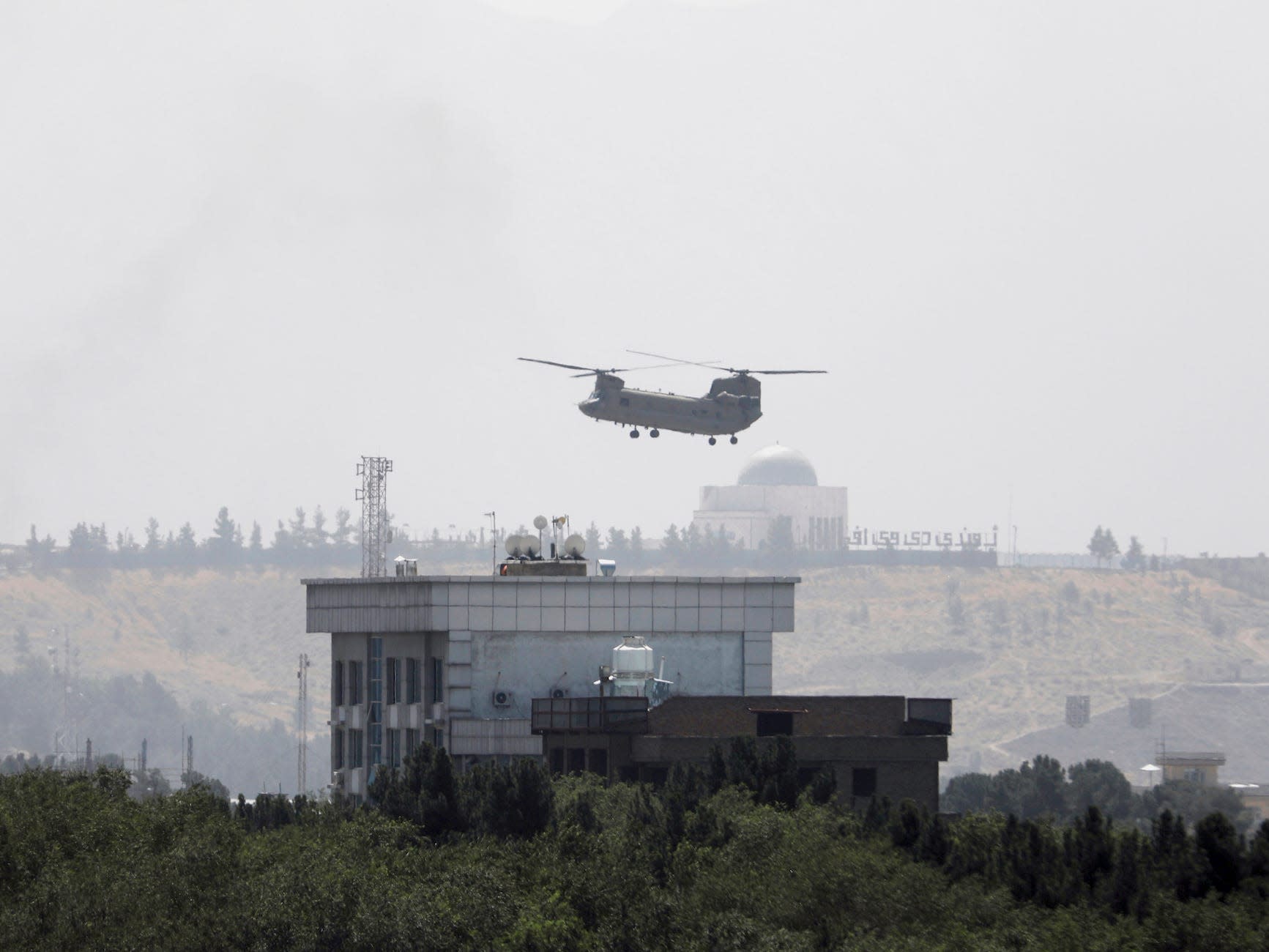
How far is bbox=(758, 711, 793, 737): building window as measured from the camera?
301ft

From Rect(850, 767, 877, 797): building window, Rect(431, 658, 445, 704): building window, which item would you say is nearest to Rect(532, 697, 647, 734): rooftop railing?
Rect(850, 767, 877, 797): building window

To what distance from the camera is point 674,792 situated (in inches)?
2906

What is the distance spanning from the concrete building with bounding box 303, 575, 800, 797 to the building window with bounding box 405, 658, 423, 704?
6cm

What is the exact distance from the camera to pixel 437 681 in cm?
10512

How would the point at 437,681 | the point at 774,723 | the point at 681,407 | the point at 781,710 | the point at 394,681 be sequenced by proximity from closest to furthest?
Result: the point at 774,723, the point at 781,710, the point at 437,681, the point at 394,681, the point at 681,407

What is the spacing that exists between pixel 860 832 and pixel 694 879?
8063 mm

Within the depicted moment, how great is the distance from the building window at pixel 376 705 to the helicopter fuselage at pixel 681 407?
46.4 metres

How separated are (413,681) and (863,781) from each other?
2465 cm

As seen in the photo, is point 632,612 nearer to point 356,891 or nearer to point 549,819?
point 549,819

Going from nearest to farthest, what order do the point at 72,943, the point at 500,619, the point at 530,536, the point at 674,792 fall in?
the point at 72,943
the point at 674,792
the point at 500,619
the point at 530,536

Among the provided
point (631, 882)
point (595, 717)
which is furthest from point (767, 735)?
point (631, 882)

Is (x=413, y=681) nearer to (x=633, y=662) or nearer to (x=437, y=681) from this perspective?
(x=437, y=681)

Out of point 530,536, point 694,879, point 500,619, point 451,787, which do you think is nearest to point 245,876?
point 694,879

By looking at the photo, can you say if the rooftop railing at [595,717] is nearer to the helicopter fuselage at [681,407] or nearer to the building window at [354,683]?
the building window at [354,683]
